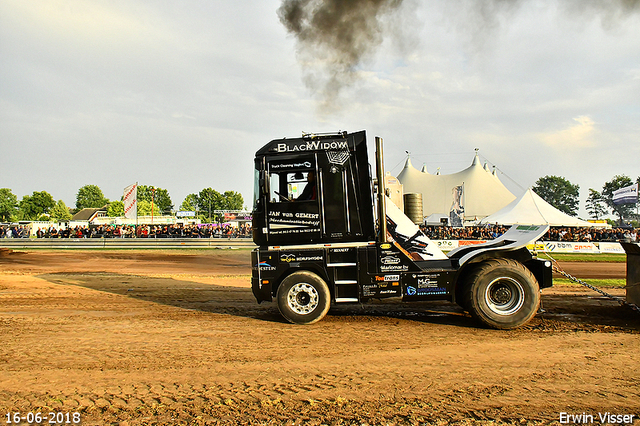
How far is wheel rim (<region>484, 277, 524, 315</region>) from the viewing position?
21.9 ft

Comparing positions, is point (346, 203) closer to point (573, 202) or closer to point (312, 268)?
point (312, 268)

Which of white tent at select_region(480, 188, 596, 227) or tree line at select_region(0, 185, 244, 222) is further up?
tree line at select_region(0, 185, 244, 222)

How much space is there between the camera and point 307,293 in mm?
6992

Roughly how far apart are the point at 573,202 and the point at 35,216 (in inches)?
5810

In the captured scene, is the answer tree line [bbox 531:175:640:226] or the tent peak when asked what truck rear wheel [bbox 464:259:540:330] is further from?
tree line [bbox 531:175:640:226]

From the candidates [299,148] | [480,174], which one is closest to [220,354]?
[299,148]

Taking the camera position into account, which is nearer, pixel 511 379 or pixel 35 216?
pixel 511 379

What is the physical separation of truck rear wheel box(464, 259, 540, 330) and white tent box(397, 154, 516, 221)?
40.9 metres

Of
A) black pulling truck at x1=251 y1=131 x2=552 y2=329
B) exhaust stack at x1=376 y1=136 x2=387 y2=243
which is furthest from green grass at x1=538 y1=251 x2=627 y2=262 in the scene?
exhaust stack at x1=376 y1=136 x2=387 y2=243

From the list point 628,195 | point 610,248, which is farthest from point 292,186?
point 628,195

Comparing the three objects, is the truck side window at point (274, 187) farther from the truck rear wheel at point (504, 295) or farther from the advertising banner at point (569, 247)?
the advertising banner at point (569, 247)

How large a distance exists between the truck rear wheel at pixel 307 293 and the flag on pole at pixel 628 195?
4967cm

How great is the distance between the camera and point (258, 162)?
23.4ft

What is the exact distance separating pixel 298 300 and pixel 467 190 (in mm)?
45787
